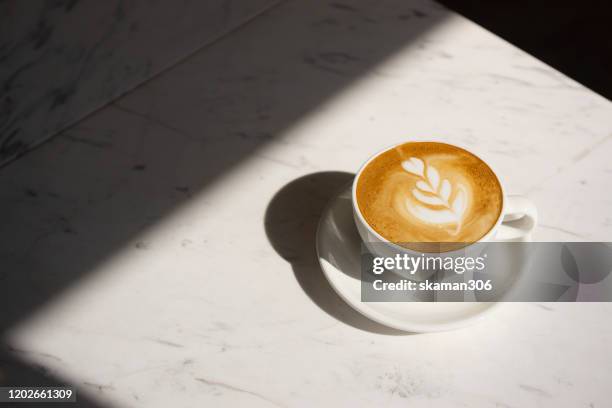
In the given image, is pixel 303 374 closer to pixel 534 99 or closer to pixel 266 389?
pixel 266 389

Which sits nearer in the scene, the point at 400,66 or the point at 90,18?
the point at 90,18

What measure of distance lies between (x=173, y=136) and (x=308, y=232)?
26cm

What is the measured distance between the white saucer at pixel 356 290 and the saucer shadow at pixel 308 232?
0.03m

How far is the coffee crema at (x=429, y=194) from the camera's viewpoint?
2.35ft

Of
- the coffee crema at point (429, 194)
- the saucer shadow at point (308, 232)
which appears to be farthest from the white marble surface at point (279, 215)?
the coffee crema at point (429, 194)

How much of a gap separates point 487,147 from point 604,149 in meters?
0.16

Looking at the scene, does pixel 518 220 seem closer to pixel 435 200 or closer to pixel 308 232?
pixel 435 200

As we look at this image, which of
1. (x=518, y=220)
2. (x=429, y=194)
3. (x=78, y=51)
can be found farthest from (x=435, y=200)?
(x=78, y=51)

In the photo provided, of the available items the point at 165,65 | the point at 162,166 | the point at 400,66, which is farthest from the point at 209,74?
the point at 400,66

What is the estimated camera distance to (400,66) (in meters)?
1.03

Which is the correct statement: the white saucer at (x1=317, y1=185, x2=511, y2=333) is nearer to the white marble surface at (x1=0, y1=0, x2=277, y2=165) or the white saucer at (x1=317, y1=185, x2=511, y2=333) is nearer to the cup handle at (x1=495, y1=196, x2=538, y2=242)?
the cup handle at (x1=495, y1=196, x2=538, y2=242)

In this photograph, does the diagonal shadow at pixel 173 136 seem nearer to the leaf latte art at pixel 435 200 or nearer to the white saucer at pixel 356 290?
the white saucer at pixel 356 290

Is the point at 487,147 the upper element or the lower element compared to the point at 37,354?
upper

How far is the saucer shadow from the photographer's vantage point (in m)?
0.77
